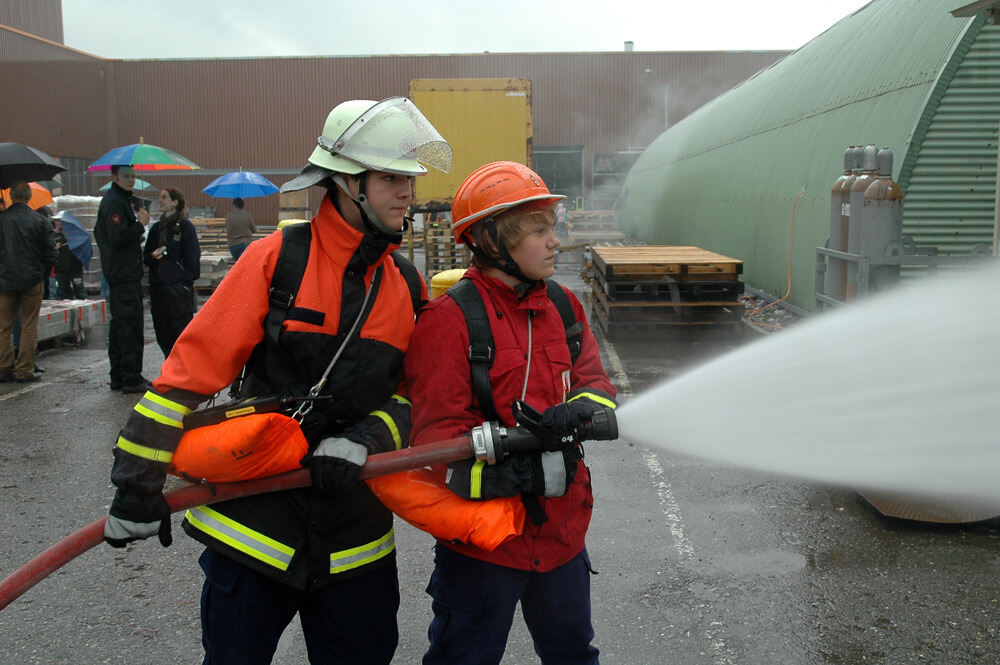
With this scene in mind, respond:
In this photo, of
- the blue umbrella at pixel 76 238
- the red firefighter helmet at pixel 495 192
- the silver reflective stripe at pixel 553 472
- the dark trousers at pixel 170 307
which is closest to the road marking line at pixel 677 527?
the silver reflective stripe at pixel 553 472

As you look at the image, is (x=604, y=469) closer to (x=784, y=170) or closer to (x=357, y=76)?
(x=784, y=170)

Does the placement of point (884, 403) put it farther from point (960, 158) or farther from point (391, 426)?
point (960, 158)

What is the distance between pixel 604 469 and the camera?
229 inches

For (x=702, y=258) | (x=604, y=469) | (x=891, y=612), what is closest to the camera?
(x=891, y=612)

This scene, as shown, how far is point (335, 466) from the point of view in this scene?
217 centimetres

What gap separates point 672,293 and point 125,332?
21.0ft

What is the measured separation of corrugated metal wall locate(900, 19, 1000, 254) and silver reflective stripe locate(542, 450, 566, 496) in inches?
273

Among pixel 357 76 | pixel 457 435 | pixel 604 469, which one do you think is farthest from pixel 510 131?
pixel 357 76

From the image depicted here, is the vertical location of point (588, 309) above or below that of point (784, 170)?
below

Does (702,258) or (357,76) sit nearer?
(702,258)

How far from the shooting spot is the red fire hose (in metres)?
2.16

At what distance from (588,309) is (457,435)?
12.4 metres

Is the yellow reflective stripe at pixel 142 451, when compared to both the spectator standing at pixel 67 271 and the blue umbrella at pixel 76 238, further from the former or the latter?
the blue umbrella at pixel 76 238

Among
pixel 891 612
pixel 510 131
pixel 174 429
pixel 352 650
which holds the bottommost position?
pixel 891 612
